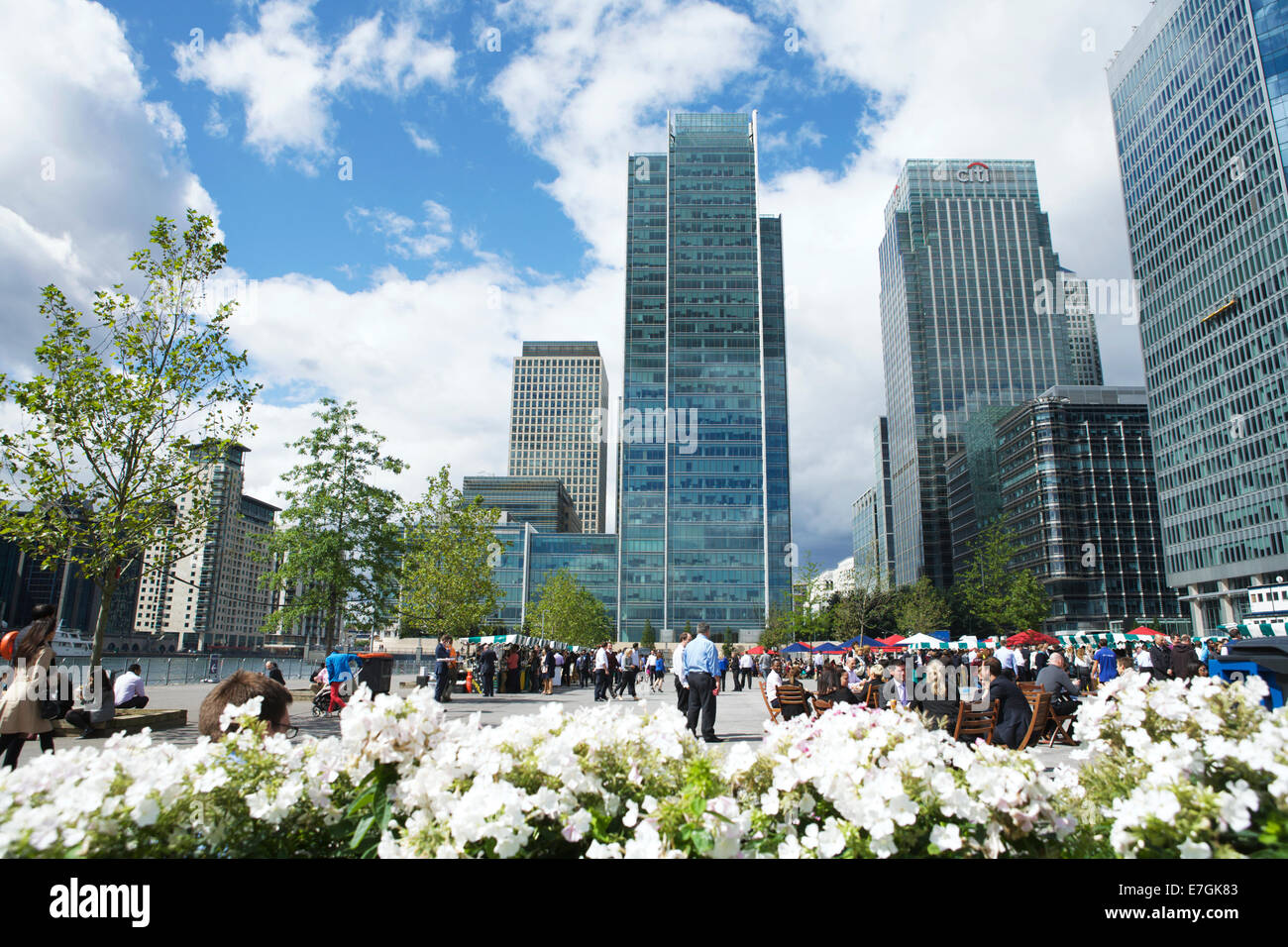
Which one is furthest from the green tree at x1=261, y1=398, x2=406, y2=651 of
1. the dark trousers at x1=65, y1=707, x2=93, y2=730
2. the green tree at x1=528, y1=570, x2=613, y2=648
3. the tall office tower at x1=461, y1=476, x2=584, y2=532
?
the tall office tower at x1=461, y1=476, x2=584, y2=532

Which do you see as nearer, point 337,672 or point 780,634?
point 337,672

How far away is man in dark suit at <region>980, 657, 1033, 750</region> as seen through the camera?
8.74 metres

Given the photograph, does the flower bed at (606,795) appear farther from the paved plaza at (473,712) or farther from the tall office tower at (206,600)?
the tall office tower at (206,600)

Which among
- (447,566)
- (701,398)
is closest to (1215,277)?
(701,398)

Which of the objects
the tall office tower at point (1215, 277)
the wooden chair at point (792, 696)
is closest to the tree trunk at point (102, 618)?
the wooden chair at point (792, 696)

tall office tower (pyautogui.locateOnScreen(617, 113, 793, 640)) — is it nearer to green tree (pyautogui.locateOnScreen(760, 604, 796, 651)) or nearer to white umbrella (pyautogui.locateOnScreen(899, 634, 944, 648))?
green tree (pyautogui.locateOnScreen(760, 604, 796, 651))

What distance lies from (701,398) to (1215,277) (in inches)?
2730

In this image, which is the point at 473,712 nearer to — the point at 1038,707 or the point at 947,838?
the point at 947,838

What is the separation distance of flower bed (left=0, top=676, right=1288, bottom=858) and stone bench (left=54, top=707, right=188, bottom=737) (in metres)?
10.1

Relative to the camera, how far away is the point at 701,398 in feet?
402

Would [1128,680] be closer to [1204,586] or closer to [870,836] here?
[870,836]

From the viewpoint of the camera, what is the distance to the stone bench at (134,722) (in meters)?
10.1

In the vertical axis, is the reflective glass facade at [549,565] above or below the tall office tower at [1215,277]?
below
